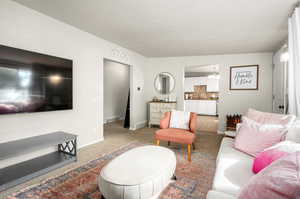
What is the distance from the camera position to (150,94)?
5.75m

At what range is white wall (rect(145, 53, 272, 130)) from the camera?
4480 millimetres

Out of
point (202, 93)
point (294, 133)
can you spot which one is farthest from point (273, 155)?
point (202, 93)

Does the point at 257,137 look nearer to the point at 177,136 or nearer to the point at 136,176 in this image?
the point at 177,136

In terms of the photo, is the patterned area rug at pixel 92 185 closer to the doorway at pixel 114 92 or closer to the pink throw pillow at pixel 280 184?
the pink throw pillow at pixel 280 184

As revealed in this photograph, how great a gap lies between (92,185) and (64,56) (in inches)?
86.4

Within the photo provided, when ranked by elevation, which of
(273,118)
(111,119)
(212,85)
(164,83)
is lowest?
(111,119)

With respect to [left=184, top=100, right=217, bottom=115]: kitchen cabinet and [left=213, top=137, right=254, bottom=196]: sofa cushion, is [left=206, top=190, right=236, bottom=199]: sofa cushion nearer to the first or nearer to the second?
[left=213, top=137, right=254, bottom=196]: sofa cushion

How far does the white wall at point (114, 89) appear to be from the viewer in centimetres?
608

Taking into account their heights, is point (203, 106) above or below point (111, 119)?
above

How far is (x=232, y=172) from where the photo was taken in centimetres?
140

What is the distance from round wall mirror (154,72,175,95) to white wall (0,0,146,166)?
154 centimetres

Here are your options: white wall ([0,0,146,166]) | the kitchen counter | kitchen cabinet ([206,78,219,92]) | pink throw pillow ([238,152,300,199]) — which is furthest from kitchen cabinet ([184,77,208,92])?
pink throw pillow ([238,152,300,199])

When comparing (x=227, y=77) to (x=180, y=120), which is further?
(x=227, y=77)

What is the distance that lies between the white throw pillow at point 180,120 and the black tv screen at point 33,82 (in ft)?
6.49
